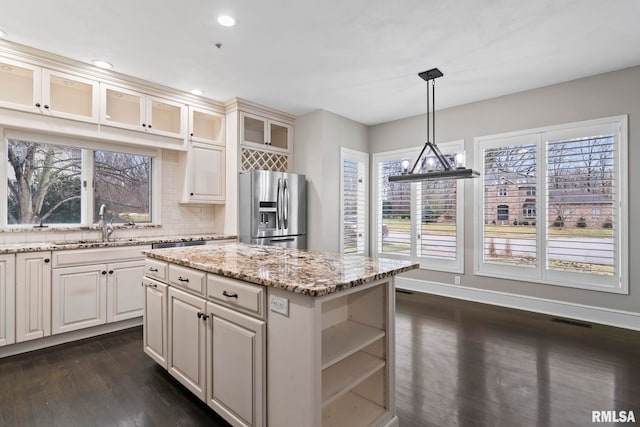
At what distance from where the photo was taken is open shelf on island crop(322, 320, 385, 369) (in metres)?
1.47

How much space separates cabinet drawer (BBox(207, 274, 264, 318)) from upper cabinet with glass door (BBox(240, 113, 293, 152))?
9.76 ft

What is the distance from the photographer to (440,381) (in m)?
2.24

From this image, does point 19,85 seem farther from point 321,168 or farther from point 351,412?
point 351,412

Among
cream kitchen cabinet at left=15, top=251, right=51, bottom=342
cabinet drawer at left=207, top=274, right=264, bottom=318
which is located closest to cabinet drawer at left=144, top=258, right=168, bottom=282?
cabinet drawer at left=207, top=274, right=264, bottom=318

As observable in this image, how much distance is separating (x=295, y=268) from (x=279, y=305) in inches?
12.8

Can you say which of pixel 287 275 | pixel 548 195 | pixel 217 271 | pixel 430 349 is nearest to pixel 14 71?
pixel 217 271

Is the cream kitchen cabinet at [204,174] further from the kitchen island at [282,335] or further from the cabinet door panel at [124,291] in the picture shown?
the kitchen island at [282,335]

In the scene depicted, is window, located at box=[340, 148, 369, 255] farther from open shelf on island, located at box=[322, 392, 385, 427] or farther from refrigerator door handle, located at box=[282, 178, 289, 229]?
open shelf on island, located at box=[322, 392, 385, 427]

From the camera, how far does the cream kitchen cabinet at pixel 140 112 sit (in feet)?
11.3

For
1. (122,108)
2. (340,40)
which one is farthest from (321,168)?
(122,108)

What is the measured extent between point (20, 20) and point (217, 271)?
8.80 ft

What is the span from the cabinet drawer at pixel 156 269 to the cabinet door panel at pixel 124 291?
0.92 meters

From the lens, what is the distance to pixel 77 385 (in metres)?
2.20

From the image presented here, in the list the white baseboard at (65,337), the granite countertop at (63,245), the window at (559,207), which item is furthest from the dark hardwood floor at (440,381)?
the granite countertop at (63,245)
